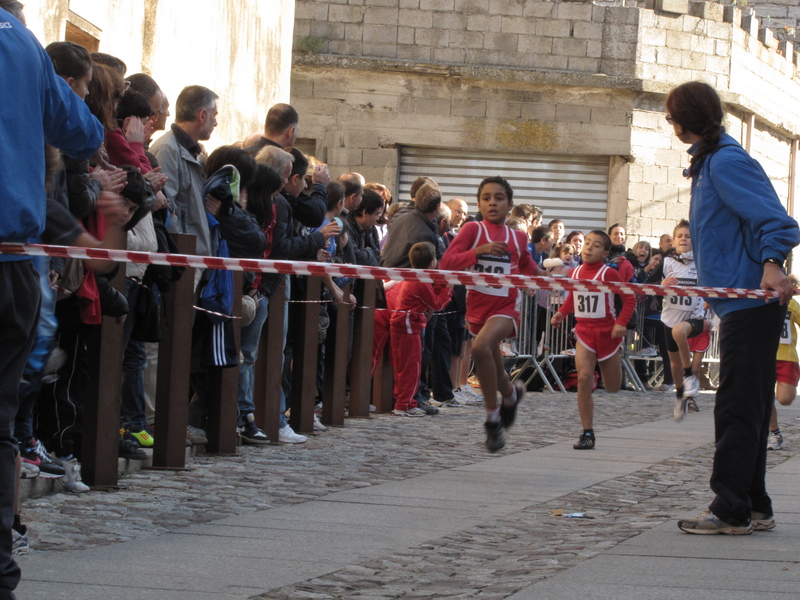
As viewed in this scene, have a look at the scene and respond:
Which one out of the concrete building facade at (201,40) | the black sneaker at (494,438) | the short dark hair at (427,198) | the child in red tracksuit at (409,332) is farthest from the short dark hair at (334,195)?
the black sneaker at (494,438)

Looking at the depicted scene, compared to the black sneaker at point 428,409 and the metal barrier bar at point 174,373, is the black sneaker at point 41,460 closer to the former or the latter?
the metal barrier bar at point 174,373

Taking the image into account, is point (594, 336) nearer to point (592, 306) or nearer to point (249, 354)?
point (592, 306)

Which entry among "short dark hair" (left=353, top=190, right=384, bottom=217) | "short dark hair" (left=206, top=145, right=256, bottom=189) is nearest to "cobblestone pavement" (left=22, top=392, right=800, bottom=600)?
"short dark hair" (left=206, top=145, right=256, bottom=189)

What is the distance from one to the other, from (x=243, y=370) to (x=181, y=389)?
1.31m

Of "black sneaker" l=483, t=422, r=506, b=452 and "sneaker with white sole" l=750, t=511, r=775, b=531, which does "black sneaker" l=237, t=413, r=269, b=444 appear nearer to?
"black sneaker" l=483, t=422, r=506, b=452

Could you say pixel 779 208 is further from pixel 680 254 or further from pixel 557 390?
pixel 557 390

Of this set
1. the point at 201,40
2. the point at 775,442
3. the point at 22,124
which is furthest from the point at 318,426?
the point at 22,124

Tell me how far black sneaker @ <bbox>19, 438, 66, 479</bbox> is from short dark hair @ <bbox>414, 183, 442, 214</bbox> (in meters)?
5.81

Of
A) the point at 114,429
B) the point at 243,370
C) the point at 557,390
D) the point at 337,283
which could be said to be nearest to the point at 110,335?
the point at 114,429

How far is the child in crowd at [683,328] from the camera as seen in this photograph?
1116 cm

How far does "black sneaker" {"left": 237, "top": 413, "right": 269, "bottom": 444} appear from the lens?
8.26 meters

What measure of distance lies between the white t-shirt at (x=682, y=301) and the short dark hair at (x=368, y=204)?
11.9ft

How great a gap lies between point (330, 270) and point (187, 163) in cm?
198

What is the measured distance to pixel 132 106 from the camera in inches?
259
